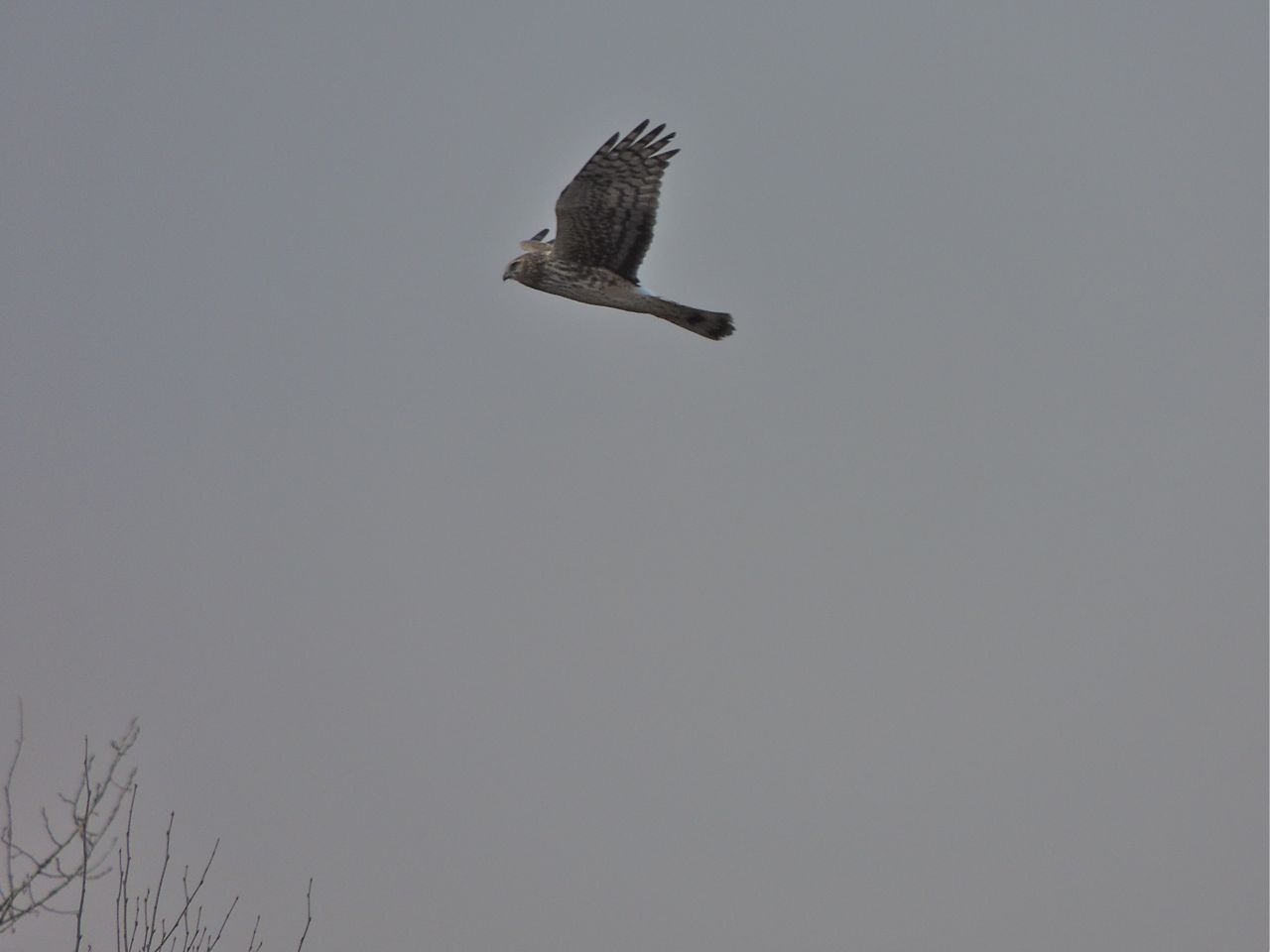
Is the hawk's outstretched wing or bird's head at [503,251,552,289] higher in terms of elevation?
the hawk's outstretched wing

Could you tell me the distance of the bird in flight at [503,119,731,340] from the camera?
39.7 ft

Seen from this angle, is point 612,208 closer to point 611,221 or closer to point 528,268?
point 611,221

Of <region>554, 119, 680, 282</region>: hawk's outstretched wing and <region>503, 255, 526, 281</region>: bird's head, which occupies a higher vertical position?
<region>554, 119, 680, 282</region>: hawk's outstretched wing

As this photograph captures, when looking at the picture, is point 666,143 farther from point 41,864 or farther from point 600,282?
point 41,864

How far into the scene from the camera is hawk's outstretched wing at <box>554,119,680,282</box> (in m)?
12.2

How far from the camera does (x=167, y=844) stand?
6.76 metres

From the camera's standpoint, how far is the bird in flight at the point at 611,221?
477 inches

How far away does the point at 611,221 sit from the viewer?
480 inches

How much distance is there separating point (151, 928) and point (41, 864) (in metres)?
0.54

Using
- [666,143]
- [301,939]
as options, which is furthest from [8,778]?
[666,143]

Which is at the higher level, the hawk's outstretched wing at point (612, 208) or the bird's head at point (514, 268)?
the hawk's outstretched wing at point (612, 208)

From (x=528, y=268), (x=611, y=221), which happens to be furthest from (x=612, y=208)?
(x=528, y=268)

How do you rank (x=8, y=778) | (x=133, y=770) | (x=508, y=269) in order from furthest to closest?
(x=508, y=269)
(x=133, y=770)
(x=8, y=778)

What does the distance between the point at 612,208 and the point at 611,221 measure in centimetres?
10
